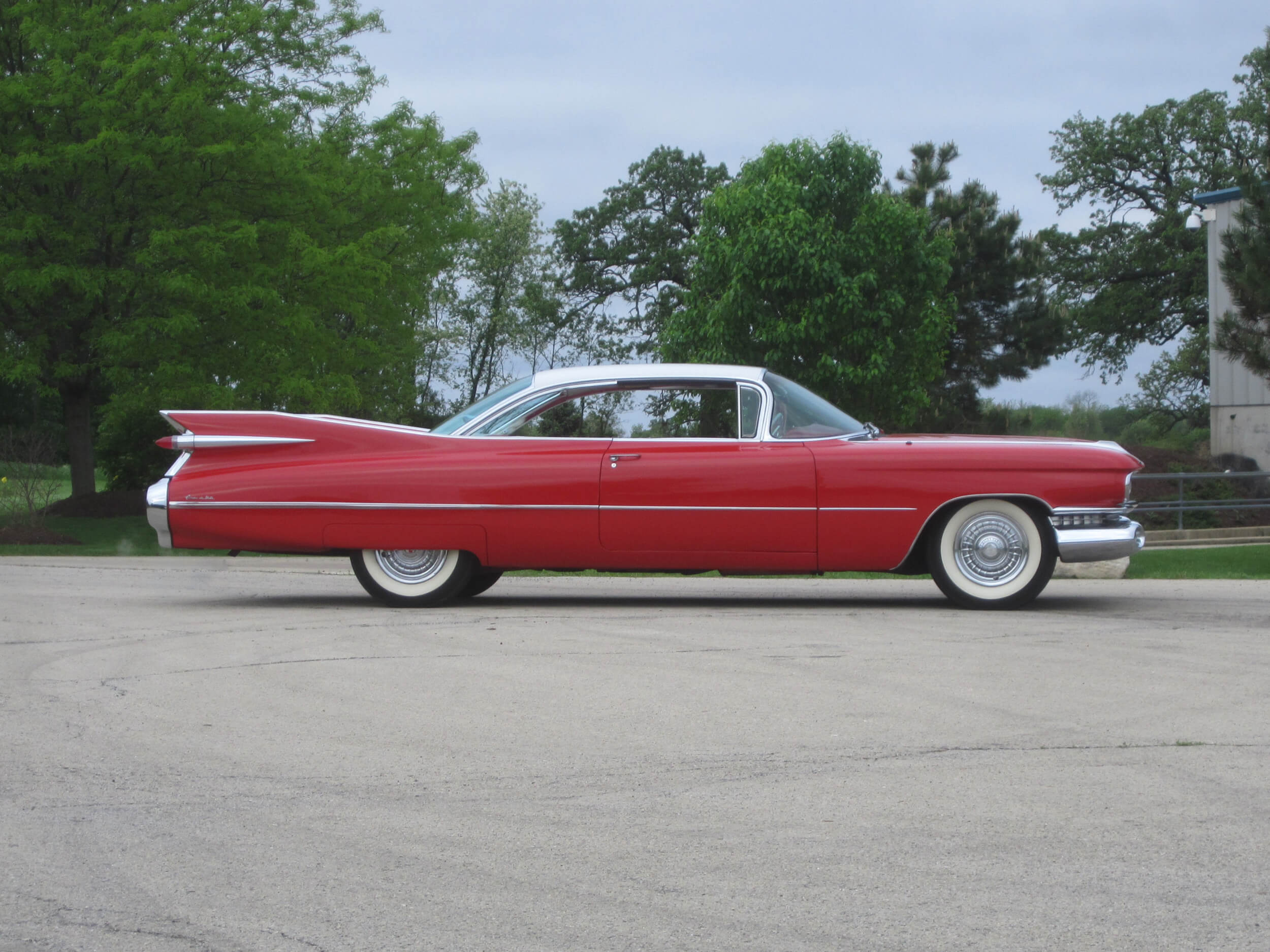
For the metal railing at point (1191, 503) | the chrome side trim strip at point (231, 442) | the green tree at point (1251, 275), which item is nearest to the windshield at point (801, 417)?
the chrome side trim strip at point (231, 442)

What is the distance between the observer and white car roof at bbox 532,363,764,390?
9266 millimetres

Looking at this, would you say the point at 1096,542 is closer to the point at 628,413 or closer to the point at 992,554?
the point at 992,554

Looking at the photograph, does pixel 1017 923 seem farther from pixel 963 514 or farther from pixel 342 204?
pixel 342 204

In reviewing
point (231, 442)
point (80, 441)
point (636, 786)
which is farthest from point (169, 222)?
point (636, 786)

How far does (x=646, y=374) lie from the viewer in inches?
366

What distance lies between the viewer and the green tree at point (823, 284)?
109ft

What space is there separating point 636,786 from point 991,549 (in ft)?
16.7

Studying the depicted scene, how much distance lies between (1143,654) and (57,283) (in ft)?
76.4

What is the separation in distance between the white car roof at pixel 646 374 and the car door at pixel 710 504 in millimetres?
608

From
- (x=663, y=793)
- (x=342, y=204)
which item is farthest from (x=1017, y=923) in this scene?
(x=342, y=204)

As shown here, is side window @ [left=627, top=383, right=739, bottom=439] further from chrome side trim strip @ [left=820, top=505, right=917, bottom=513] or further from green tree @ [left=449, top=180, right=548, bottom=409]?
green tree @ [left=449, top=180, right=548, bottom=409]

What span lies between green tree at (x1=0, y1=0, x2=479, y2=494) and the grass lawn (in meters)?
15.4

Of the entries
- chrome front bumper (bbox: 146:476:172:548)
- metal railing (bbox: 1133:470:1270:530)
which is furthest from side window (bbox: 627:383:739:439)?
metal railing (bbox: 1133:470:1270:530)

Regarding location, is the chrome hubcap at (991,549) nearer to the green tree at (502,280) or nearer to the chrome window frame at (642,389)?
the chrome window frame at (642,389)
